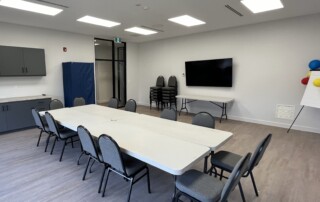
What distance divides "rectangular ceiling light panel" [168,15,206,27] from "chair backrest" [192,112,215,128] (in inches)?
101

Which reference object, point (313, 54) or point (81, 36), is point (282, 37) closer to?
point (313, 54)

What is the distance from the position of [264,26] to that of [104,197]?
17.9 feet

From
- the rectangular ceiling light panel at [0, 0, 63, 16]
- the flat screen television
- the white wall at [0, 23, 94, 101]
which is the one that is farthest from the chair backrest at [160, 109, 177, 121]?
the white wall at [0, 23, 94, 101]

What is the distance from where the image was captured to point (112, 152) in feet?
6.43

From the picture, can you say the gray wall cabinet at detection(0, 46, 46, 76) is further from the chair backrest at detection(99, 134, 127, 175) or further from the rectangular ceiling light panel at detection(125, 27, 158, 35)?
the chair backrest at detection(99, 134, 127, 175)

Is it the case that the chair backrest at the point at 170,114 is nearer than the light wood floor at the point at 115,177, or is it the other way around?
the light wood floor at the point at 115,177

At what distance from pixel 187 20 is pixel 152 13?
3.47ft

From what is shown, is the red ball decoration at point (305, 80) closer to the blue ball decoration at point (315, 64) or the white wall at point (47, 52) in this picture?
the blue ball decoration at point (315, 64)

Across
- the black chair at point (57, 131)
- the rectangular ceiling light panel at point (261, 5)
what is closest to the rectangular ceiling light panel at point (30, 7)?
the black chair at point (57, 131)

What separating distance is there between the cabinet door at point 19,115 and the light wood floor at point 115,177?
0.65 m

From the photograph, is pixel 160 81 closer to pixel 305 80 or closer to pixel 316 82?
pixel 305 80

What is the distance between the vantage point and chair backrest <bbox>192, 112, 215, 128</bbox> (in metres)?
2.82

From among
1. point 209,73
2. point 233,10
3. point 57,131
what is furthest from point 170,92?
point 57,131

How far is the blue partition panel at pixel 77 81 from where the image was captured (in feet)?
18.5
